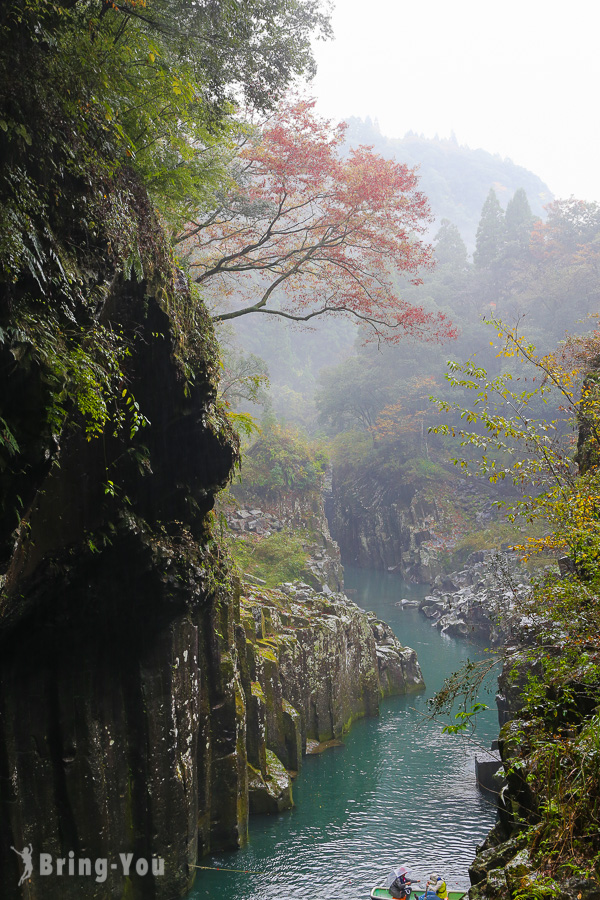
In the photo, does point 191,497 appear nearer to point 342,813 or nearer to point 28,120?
point 28,120

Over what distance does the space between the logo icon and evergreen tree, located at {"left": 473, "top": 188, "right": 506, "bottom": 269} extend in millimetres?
54207

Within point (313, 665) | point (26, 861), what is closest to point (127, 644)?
point (26, 861)

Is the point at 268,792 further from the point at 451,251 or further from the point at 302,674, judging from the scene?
the point at 451,251

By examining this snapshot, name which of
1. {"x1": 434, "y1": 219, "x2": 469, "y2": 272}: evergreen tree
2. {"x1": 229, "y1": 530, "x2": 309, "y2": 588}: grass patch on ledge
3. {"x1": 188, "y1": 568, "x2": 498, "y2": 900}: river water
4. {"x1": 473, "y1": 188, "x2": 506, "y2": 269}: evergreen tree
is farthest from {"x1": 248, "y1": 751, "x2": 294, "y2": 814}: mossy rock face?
{"x1": 434, "y1": 219, "x2": 469, "y2": 272}: evergreen tree

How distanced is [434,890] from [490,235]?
54.0 metres

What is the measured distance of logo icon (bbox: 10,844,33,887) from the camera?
8664 millimetres

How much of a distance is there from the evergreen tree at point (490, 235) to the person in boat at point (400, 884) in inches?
2013

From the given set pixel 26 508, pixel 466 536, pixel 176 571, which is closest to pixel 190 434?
pixel 176 571

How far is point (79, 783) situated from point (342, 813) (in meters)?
8.23

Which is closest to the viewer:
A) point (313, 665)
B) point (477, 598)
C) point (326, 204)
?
point (326, 204)

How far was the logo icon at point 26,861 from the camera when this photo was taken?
341 inches

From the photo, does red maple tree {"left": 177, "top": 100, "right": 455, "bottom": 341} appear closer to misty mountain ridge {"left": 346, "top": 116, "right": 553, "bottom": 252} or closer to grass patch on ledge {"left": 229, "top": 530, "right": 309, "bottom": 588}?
grass patch on ledge {"left": 229, "top": 530, "right": 309, "bottom": 588}

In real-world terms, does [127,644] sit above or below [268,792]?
above

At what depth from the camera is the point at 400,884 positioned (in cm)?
1115
